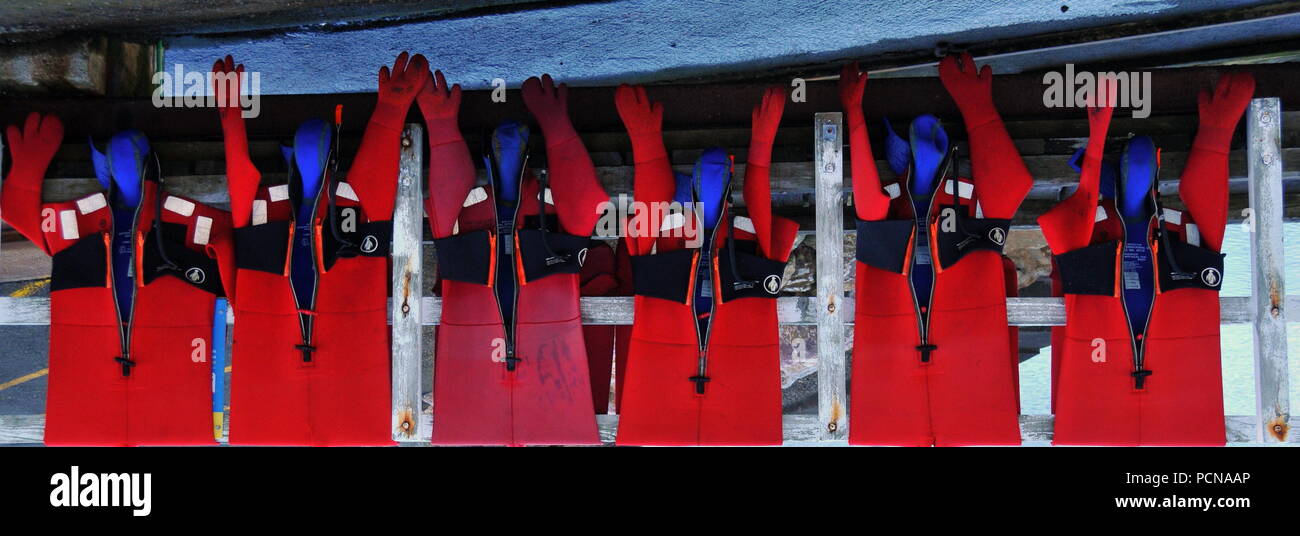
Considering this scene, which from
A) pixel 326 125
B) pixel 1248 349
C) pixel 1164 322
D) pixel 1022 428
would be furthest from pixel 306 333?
pixel 1248 349

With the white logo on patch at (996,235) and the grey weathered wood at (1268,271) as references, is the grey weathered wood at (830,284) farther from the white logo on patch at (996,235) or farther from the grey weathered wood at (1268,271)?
the grey weathered wood at (1268,271)

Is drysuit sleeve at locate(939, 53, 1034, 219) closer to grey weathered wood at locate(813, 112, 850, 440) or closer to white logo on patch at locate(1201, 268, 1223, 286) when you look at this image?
grey weathered wood at locate(813, 112, 850, 440)

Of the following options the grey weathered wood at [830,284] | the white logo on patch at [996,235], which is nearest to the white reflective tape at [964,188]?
the white logo on patch at [996,235]

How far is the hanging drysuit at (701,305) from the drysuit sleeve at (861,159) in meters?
0.26

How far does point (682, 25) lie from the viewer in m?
4.41

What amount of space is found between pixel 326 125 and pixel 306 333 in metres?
0.81

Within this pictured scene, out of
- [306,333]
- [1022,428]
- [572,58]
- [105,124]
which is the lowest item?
[1022,428]

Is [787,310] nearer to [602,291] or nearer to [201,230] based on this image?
[602,291]

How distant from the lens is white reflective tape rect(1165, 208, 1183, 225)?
11.9 feet

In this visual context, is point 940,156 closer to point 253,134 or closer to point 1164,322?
point 1164,322

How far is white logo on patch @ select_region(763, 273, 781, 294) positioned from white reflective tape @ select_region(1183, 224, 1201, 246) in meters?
1.56

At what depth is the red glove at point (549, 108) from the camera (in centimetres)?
370

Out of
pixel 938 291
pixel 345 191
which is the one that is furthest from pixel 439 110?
pixel 938 291

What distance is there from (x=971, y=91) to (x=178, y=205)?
310 cm
